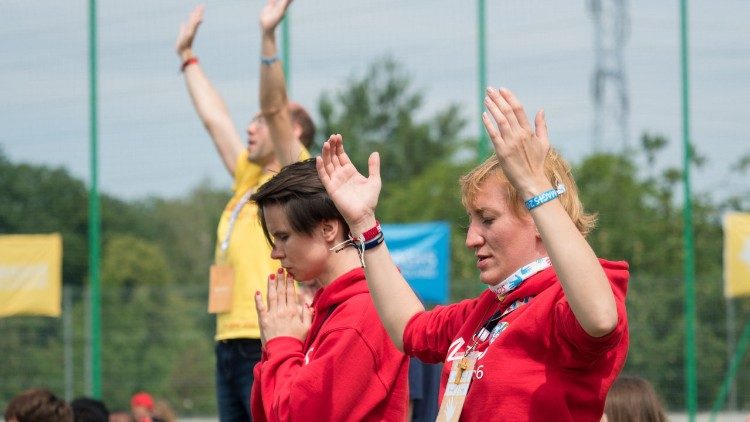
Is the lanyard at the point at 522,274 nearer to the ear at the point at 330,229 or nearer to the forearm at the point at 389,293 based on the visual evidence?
the forearm at the point at 389,293

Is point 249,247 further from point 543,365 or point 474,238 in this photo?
point 543,365

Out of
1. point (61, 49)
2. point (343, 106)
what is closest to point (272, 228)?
point (61, 49)

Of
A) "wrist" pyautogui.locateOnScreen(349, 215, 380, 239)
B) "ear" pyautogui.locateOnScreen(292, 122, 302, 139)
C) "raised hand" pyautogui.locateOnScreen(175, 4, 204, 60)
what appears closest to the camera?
"wrist" pyautogui.locateOnScreen(349, 215, 380, 239)

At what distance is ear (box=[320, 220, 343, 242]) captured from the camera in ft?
10.6

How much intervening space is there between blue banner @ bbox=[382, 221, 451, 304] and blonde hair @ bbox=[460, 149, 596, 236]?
8.46 metres

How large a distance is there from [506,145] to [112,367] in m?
11.0

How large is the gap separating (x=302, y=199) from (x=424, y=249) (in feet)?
26.8

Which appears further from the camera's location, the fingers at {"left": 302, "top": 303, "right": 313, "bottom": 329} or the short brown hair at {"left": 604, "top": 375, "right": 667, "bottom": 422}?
the short brown hair at {"left": 604, "top": 375, "right": 667, "bottom": 422}

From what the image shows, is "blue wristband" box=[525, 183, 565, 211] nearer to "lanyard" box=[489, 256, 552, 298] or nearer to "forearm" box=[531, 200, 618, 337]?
"forearm" box=[531, 200, 618, 337]

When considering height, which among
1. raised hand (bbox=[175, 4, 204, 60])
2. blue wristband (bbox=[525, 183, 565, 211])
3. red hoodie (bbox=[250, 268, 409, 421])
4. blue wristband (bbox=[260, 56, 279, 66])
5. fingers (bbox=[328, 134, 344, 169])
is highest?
raised hand (bbox=[175, 4, 204, 60])

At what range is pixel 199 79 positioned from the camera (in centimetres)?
576

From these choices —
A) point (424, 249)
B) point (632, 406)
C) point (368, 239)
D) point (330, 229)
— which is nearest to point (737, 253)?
point (424, 249)

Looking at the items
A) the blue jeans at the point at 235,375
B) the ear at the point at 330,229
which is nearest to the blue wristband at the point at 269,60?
the blue jeans at the point at 235,375

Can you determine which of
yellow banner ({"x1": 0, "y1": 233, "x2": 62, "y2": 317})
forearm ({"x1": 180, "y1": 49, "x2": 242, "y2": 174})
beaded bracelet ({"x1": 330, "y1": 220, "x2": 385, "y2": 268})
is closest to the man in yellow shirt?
forearm ({"x1": 180, "y1": 49, "x2": 242, "y2": 174})
